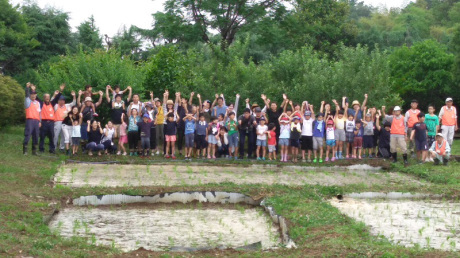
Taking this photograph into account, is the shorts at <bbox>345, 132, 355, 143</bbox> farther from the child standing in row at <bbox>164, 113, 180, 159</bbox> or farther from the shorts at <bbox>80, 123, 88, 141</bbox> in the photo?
the shorts at <bbox>80, 123, 88, 141</bbox>

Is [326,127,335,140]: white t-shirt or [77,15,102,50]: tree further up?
[77,15,102,50]: tree

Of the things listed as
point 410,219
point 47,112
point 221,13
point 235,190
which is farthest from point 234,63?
point 410,219

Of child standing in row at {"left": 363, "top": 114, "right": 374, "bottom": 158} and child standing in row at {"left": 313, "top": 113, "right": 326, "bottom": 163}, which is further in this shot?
child standing in row at {"left": 363, "top": 114, "right": 374, "bottom": 158}

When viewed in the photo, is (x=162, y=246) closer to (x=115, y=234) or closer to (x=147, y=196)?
(x=115, y=234)

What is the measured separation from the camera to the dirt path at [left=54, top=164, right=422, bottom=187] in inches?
605

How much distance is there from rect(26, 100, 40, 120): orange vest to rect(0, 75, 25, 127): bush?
5.88 metres

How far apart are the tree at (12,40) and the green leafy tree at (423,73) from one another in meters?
25.6

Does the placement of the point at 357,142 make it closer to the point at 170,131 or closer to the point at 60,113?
the point at 170,131

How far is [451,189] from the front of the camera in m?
14.7

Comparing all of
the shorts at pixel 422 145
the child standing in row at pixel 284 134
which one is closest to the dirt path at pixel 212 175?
the child standing in row at pixel 284 134

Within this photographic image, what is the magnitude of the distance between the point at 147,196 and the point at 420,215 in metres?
A: 5.62

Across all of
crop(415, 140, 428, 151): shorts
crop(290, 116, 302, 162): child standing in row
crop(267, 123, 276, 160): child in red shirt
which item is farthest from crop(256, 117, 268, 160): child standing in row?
crop(415, 140, 428, 151): shorts

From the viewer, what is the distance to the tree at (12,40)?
38737 mm

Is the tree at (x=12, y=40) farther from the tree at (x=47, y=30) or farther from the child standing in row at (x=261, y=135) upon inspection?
the child standing in row at (x=261, y=135)
